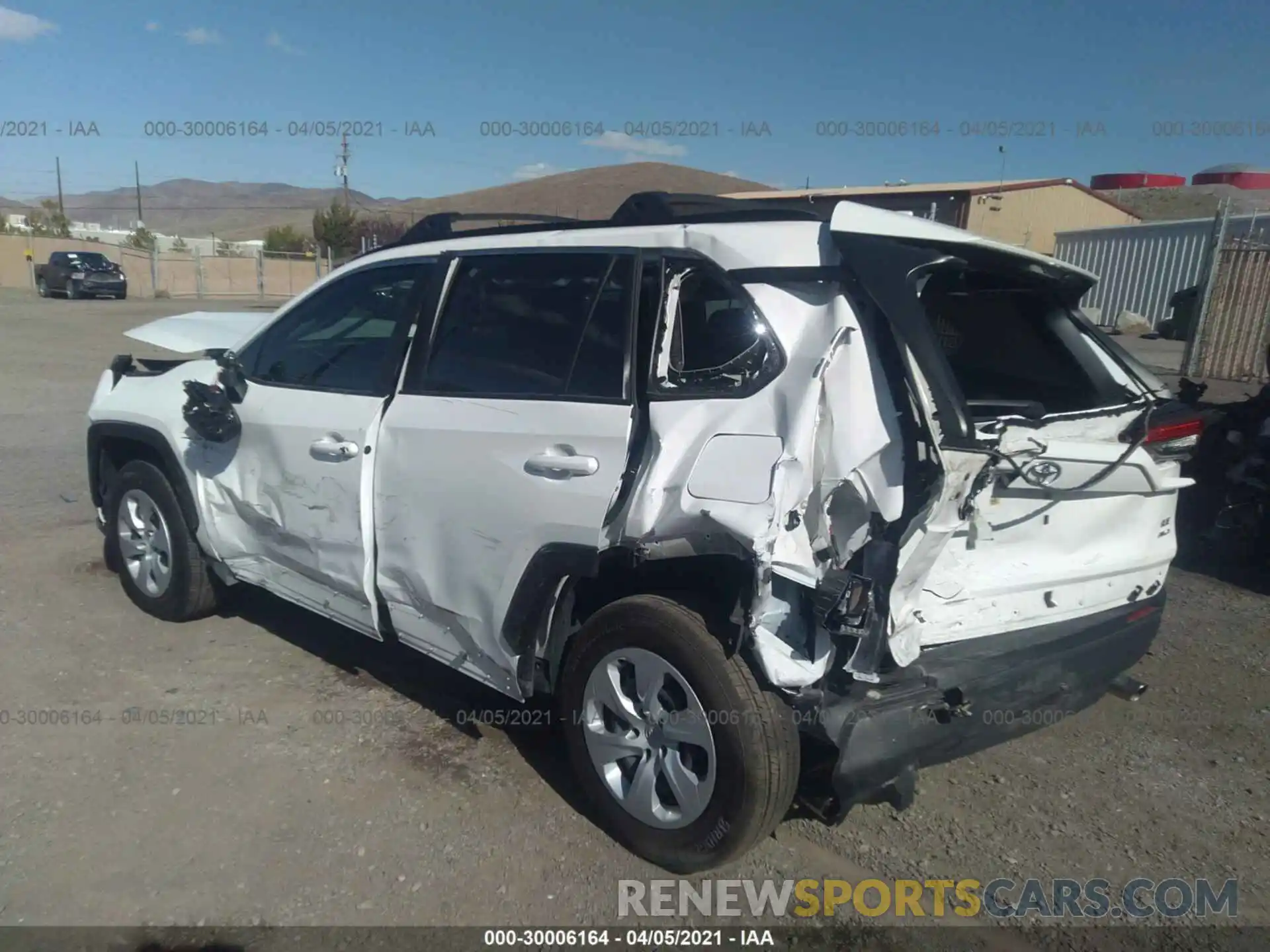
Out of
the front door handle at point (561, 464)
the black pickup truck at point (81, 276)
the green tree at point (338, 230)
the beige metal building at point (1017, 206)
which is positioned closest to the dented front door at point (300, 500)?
the front door handle at point (561, 464)

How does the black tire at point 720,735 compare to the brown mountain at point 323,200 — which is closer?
the black tire at point 720,735

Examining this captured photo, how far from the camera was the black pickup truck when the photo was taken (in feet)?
107

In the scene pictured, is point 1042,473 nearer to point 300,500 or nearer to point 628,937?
point 628,937

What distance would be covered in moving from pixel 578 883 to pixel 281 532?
200cm

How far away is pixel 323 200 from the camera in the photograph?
14875 centimetres

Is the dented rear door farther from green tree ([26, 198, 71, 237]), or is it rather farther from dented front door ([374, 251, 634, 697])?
green tree ([26, 198, 71, 237])

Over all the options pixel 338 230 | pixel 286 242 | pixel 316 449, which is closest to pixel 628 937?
pixel 316 449

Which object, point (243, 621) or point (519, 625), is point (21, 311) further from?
point (519, 625)

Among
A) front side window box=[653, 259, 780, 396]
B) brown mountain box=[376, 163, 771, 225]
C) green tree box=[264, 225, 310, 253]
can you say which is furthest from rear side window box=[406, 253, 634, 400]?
green tree box=[264, 225, 310, 253]

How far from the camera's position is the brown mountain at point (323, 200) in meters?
50.7

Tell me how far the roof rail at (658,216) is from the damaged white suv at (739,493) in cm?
2

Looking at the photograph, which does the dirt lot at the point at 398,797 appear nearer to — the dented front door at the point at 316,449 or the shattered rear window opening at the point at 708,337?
the dented front door at the point at 316,449

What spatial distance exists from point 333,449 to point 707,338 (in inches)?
62.1

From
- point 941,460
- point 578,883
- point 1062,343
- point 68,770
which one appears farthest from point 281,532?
point 1062,343
